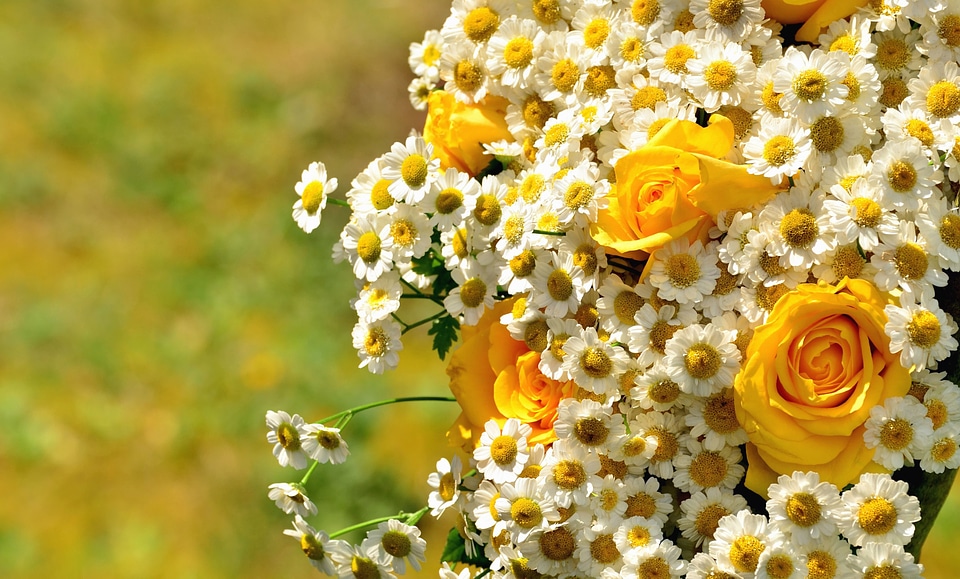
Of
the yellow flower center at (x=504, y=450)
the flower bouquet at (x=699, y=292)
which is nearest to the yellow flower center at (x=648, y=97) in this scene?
the flower bouquet at (x=699, y=292)

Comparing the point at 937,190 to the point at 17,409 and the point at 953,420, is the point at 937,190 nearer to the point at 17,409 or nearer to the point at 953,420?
the point at 953,420

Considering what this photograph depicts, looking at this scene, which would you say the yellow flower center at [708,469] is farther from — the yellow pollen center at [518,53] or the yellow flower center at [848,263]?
the yellow pollen center at [518,53]

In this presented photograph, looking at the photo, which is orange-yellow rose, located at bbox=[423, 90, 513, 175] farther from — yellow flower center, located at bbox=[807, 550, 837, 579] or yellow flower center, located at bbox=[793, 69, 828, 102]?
yellow flower center, located at bbox=[807, 550, 837, 579]

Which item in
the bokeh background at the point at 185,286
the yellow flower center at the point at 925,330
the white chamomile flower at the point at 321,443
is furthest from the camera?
the bokeh background at the point at 185,286

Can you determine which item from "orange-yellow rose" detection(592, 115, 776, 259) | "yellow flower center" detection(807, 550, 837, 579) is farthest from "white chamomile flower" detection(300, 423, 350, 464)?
"yellow flower center" detection(807, 550, 837, 579)

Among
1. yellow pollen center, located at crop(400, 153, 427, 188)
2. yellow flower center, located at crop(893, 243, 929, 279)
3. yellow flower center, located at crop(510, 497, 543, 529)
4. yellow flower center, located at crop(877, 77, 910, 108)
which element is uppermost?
yellow pollen center, located at crop(400, 153, 427, 188)
